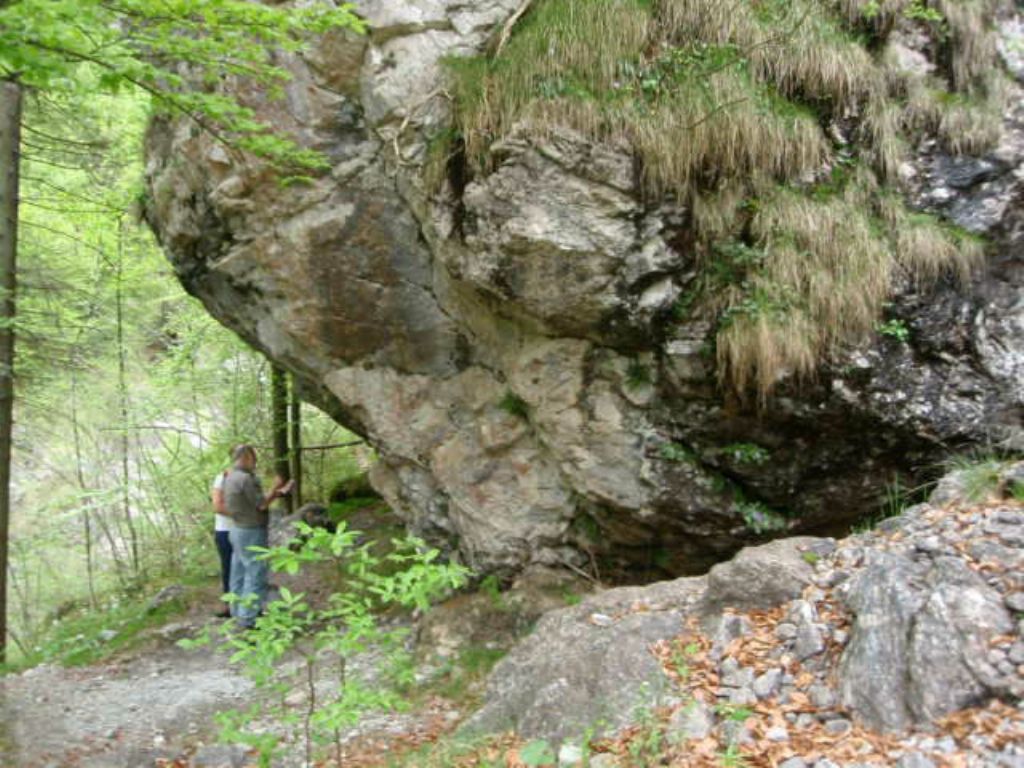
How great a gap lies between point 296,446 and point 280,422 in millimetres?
454

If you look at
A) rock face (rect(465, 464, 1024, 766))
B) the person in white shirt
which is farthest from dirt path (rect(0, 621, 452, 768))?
rock face (rect(465, 464, 1024, 766))

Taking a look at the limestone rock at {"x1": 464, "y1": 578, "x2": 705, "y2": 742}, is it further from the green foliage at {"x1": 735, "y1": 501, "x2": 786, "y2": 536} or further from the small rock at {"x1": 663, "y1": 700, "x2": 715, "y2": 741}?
the green foliage at {"x1": 735, "y1": 501, "x2": 786, "y2": 536}

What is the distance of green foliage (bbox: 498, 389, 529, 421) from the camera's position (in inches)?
255

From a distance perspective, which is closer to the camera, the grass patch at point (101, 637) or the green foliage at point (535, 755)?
the green foliage at point (535, 755)

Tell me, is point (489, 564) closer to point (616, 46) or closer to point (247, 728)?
point (247, 728)

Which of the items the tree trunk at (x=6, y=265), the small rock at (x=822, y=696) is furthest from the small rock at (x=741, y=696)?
the tree trunk at (x=6, y=265)

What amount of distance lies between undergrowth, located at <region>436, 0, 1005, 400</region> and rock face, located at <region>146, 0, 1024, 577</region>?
0.22m

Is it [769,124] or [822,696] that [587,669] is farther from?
[769,124]

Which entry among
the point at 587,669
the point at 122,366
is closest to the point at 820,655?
the point at 587,669

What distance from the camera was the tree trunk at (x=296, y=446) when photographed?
10.8m

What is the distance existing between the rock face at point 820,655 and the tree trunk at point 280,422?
6.82m

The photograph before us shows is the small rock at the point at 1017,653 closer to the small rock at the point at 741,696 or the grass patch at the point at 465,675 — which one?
the small rock at the point at 741,696

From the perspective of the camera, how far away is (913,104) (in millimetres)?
5582

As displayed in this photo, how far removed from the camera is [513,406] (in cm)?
652
